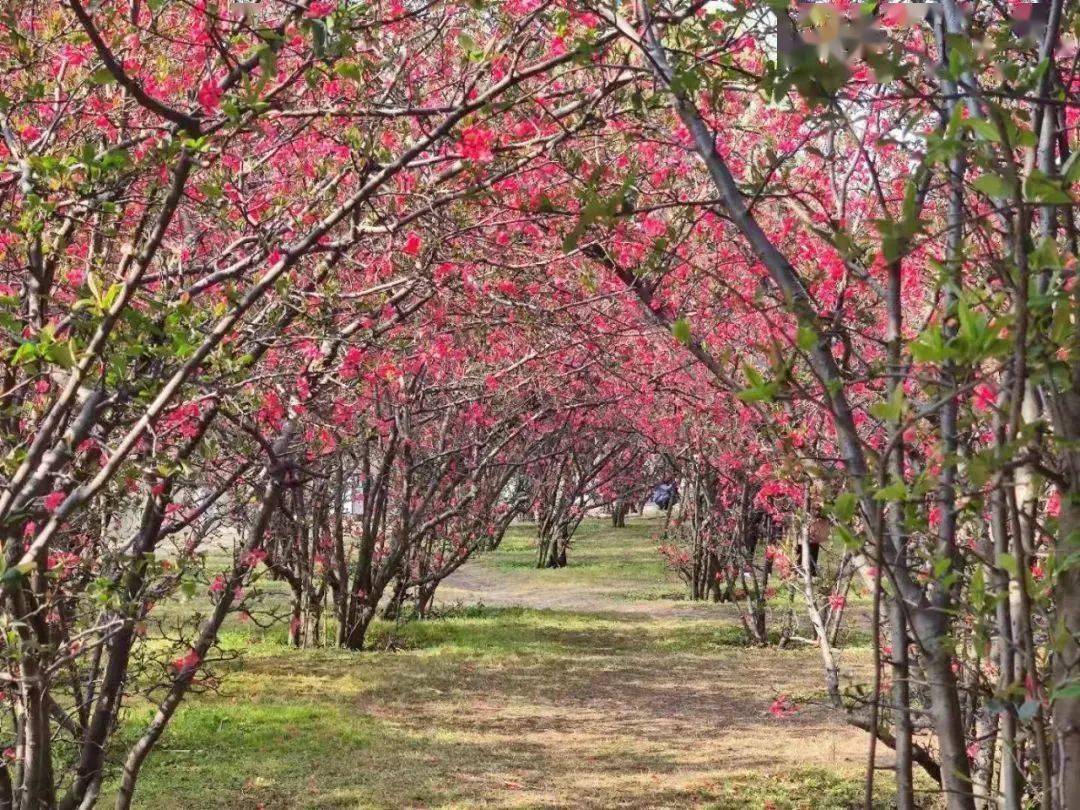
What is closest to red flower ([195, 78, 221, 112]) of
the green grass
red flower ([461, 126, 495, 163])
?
red flower ([461, 126, 495, 163])

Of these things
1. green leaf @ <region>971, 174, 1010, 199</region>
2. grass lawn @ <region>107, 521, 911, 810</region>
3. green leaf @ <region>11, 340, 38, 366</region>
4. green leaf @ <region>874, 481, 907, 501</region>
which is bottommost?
grass lawn @ <region>107, 521, 911, 810</region>

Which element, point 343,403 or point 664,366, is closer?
point 343,403

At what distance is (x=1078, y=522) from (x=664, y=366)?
11094 mm

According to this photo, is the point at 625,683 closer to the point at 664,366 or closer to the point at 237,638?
the point at 664,366

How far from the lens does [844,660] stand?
12.7 metres

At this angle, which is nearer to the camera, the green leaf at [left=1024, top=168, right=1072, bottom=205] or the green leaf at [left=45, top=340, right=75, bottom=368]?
the green leaf at [left=1024, top=168, right=1072, bottom=205]

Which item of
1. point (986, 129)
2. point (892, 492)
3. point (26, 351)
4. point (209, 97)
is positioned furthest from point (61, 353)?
point (986, 129)

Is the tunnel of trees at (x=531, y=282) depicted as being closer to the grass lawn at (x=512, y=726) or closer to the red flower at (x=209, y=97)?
the red flower at (x=209, y=97)

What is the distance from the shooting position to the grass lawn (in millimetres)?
7555

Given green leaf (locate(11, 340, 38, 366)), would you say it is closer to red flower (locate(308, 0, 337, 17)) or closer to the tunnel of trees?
the tunnel of trees

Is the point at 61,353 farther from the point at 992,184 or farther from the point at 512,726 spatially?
the point at 512,726

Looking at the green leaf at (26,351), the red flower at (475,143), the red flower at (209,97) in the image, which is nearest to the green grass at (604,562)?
the red flower at (475,143)

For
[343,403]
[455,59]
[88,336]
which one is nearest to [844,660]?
[343,403]

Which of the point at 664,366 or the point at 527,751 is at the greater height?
the point at 664,366
